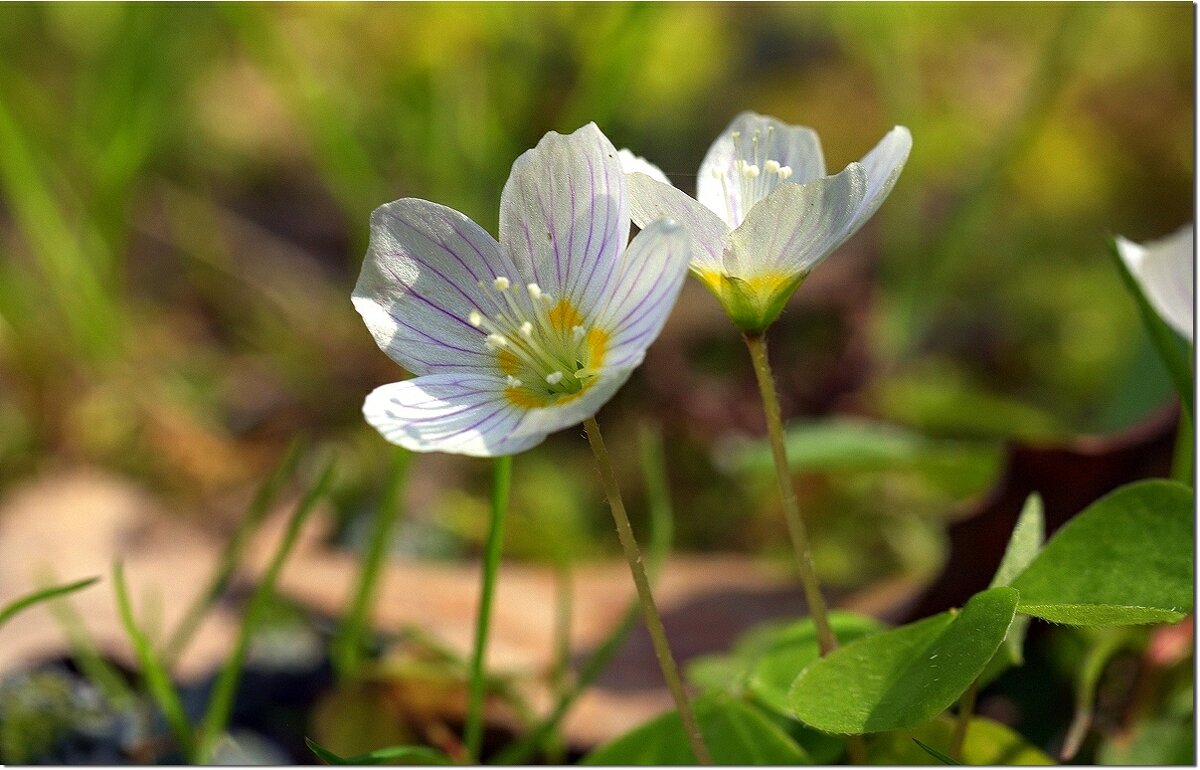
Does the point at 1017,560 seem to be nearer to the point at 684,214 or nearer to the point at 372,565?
the point at 684,214

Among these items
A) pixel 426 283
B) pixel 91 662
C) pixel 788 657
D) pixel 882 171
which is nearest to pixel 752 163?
pixel 882 171

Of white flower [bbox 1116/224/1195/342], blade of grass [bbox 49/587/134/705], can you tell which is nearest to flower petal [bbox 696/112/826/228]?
white flower [bbox 1116/224/1195/342]

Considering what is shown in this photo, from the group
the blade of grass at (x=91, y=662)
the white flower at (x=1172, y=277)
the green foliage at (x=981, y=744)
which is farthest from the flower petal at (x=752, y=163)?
the blade of grass at (x=91, y=662)

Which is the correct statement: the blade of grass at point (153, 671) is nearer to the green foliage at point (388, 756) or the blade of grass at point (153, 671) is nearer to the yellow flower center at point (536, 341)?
the green foliage at point (388, 756)

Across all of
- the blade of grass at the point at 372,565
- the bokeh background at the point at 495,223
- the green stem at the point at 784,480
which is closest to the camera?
the green stem at the point at 784,480

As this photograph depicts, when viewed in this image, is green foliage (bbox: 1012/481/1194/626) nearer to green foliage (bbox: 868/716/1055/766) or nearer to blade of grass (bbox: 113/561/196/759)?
green foliage (bbox: 868/716/1055/766)

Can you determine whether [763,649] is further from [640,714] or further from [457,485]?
[457,485]

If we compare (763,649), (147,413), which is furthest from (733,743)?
(147,413)
